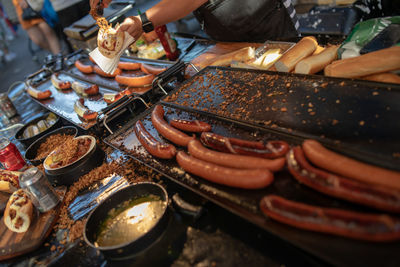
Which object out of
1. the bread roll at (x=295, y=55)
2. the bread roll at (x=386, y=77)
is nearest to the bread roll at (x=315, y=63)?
the bread roll at (x=295, y=55)

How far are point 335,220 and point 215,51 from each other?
3988 mm

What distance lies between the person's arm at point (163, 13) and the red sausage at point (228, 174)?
9.87 feet

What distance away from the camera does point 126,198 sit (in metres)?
2.45

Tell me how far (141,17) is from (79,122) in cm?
218

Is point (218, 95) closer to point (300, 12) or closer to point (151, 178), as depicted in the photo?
point (151, 178)

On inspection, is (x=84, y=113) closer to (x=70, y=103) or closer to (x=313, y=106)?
(x=70, y=103)

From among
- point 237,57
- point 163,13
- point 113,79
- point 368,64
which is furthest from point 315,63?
point 113,79

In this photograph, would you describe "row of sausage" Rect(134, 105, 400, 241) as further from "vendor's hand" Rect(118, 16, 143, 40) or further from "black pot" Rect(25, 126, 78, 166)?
"vendor's hand" Rect(118, 16, 143, 40)

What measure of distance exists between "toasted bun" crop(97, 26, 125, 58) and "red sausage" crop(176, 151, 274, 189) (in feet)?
9.04

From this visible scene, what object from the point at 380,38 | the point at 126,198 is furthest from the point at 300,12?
the point at 126,198

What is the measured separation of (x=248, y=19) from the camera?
4.56m

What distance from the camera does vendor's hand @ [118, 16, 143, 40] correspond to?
4141mm

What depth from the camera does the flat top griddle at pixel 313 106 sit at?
1.98 metres

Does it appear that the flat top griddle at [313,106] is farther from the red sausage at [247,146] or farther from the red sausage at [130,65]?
the red sausage at [130,65]
